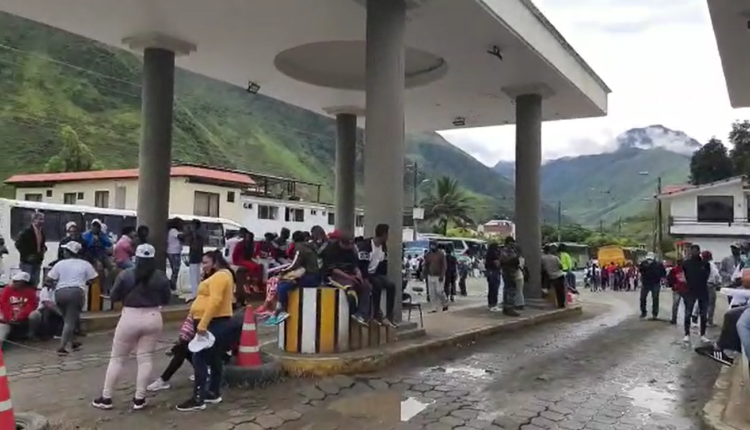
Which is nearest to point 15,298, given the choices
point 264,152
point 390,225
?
point 390,225

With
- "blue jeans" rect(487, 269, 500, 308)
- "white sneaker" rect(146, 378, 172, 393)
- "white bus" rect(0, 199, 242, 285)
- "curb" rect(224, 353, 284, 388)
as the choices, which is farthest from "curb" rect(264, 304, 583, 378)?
"white bus" rect(0, 199, 242, 285)

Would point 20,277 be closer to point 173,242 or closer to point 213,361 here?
point 213,361

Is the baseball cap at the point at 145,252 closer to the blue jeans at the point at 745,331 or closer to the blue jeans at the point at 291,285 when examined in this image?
the blue jeans at the point at 291,285

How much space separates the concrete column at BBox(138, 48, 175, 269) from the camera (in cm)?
1436

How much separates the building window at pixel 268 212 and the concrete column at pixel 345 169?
63.4 ft

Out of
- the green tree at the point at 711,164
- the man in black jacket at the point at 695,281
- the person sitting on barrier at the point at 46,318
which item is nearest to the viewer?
the person sitting on barrier at the point at 46,318

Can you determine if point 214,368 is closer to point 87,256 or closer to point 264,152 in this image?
point 87,256

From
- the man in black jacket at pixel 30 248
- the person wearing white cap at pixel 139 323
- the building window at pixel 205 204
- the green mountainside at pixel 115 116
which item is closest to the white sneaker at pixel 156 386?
the person wearing white cap at pixel 139 323

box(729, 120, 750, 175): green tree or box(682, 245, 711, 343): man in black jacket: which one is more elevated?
box(729, 120, 750, 175): green tree

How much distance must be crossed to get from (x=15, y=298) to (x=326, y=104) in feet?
41.8

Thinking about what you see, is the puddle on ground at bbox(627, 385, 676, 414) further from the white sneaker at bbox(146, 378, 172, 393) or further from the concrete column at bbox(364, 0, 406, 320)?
the white sneaker at bbox(146, 378, 172, 393)

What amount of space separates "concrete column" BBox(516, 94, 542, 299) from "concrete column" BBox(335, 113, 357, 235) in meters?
6.14

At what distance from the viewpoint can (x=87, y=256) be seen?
1192cm

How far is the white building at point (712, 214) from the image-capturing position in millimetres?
49656
